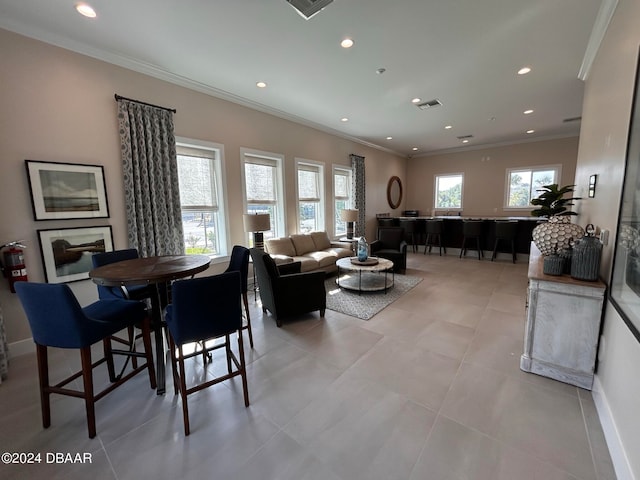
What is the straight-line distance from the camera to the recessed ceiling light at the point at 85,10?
85.8 inches

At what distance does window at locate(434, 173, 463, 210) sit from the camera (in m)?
8.45

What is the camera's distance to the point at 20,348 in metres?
2.56

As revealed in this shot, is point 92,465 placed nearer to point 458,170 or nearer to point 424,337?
point 424,337

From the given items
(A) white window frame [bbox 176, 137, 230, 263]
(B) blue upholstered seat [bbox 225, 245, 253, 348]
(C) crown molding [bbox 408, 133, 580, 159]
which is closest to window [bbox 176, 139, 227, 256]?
(A) white window frame [bbox 176, 137, 230, 263]

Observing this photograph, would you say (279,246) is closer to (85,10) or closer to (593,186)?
(85,10)

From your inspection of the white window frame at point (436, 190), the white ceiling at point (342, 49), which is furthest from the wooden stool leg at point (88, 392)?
the white window frame at point (436, 190)

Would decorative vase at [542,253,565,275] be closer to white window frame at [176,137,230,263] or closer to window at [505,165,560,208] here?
white window frame at [176,137,230,263]

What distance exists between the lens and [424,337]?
278cm

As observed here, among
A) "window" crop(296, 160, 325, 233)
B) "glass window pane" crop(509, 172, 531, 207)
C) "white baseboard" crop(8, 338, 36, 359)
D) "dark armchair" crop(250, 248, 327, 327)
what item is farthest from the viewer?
"glass window pane" crop(509, 172, 531, 207)

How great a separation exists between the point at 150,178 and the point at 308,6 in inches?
101

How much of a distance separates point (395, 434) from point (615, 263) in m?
1.81

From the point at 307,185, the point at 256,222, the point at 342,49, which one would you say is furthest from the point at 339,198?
the point at 342,49

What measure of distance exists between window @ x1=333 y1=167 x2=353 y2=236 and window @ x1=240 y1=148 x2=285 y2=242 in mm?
1782

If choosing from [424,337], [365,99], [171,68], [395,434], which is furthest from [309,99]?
[395,434]
